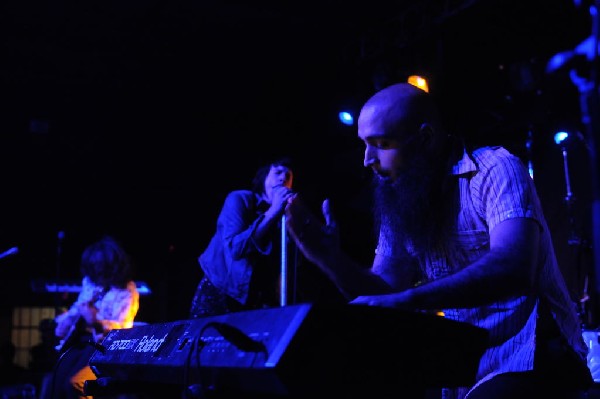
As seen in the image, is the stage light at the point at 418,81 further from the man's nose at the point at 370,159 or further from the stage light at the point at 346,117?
the man's nose at the point at 370,159

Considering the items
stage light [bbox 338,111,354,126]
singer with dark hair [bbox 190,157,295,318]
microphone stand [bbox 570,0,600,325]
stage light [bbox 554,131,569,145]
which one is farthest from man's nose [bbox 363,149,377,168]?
stage light [bbox 338,111,354,126]

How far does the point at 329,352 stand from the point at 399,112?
1008 mm

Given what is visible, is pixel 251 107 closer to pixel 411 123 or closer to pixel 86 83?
pixel 86 83

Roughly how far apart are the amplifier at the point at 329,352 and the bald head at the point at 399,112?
0.78m

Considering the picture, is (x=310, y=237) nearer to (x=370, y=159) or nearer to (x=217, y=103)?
(x=370, y=159)

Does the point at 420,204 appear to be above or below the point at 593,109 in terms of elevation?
below

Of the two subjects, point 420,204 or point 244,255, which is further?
point 244,255

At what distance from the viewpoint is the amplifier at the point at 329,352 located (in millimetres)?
1271

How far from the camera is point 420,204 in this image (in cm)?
208

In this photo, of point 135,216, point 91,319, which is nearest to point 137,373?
point 91,319

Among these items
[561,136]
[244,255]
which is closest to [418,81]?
[561,136]

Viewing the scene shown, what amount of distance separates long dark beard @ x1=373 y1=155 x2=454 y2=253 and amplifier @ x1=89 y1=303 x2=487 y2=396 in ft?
2.06

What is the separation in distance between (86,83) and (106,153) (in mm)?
2475

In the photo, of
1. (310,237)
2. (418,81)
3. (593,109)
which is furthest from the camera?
(418,81)
